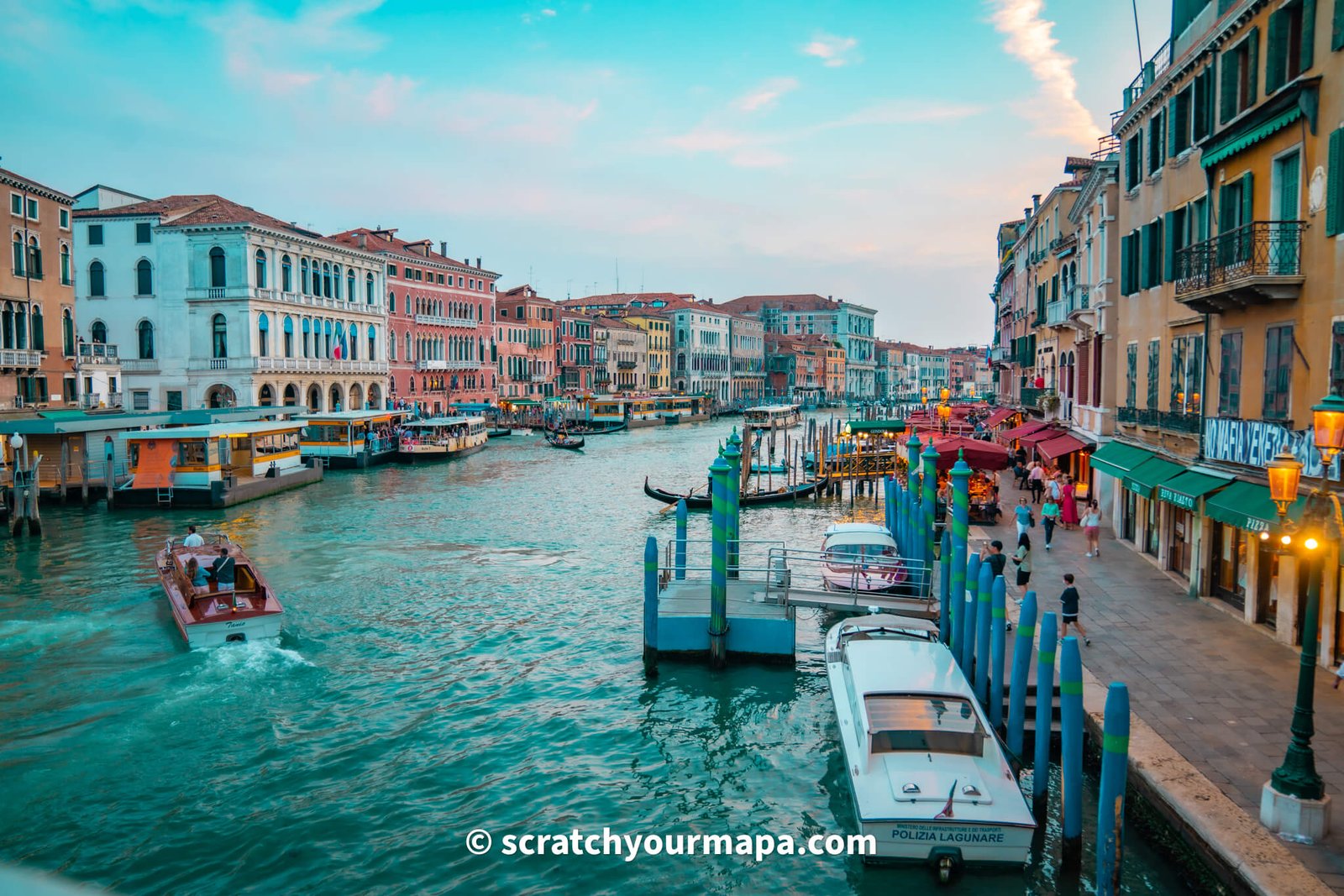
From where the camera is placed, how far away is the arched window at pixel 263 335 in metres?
46.2

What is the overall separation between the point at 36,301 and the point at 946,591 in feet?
115

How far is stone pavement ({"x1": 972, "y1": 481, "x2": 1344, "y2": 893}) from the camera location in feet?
26.1

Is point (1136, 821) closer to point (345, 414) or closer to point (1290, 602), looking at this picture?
point (1290, 602)

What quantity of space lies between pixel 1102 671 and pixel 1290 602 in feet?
8.78

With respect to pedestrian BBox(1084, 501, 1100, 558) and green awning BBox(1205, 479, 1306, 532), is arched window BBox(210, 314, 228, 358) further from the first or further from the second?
green awning BBox(1205, 479, 1306, 532)

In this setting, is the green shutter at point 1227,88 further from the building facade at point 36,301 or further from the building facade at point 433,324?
the building facade at point 433,324

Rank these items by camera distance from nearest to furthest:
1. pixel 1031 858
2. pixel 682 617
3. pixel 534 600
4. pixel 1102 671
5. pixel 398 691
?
pixel 1031 858 < pixel 1102 671 < pixel 398 691 < pixel 682 617 < pixel 534 600

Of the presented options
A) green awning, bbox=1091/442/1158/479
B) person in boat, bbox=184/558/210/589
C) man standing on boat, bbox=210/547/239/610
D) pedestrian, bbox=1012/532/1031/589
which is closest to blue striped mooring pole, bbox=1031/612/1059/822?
pedestrian, bbox=1012/532/1031/589

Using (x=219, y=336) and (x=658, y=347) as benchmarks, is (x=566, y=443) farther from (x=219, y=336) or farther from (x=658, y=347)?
(x=658, y=347)

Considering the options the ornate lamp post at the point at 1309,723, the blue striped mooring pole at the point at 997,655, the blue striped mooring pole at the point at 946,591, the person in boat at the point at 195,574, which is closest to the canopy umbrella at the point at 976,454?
the blue striped mooring pole at the point at 946,591

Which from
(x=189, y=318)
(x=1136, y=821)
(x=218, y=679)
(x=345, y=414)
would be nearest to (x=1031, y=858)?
(x=1136, y=821)

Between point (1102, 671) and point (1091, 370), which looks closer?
point (1102, 671)

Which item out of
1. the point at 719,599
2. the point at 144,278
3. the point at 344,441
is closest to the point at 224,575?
the point at 719,599

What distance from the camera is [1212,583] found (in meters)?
13.9
